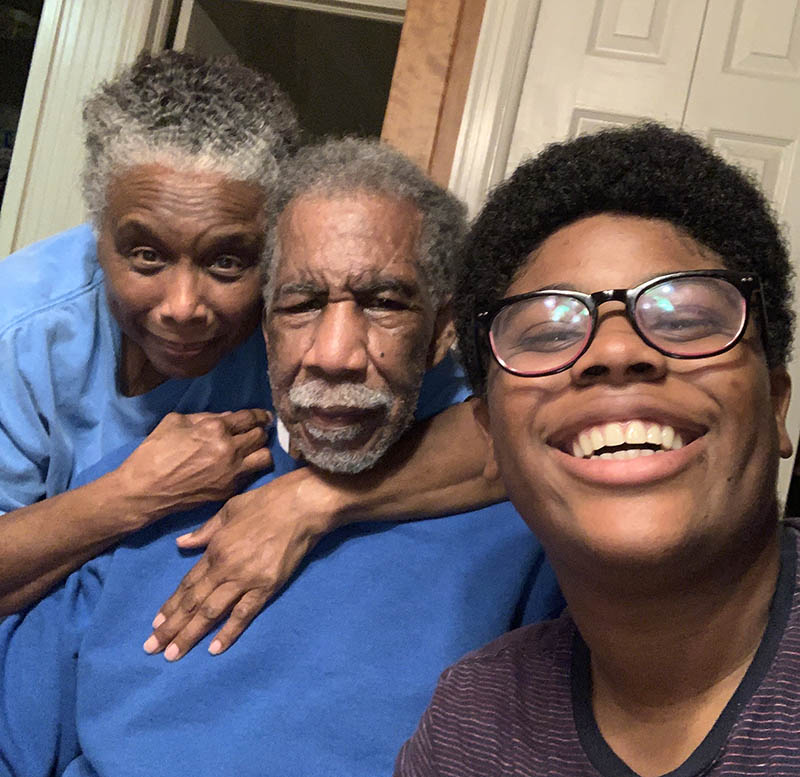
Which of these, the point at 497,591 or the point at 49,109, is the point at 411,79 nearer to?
the point at 49,109

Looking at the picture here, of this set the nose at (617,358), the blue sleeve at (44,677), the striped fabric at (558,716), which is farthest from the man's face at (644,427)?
the blue sleeve at (44,677)

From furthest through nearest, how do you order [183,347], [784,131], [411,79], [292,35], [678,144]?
[292,35], [411,79], [784,131], [183,347], [678,144]

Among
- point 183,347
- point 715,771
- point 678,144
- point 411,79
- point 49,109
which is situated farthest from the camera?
point 49,109

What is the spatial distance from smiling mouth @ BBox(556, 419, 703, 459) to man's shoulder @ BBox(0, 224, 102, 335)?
926 mm

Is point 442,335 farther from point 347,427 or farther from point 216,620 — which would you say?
point 216,620

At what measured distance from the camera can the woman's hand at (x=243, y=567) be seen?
1064mm

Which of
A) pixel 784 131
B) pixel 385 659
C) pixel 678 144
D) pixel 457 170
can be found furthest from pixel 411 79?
pixel 385 659

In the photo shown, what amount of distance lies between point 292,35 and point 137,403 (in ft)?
7.18

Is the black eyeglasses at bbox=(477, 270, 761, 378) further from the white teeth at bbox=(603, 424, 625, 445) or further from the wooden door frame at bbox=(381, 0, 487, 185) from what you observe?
the wooden door frame at bbox=(381, 0, 487, 185)

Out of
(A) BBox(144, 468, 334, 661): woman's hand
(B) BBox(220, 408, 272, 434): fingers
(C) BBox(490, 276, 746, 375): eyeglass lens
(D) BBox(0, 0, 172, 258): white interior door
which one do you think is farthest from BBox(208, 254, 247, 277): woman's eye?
(D) BBox(0, 0, 172, 258): white interior door

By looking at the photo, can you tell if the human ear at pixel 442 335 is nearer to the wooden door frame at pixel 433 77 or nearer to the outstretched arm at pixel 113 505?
the outstretched arm at pixel 113 505

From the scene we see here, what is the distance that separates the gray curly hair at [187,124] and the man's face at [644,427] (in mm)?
583

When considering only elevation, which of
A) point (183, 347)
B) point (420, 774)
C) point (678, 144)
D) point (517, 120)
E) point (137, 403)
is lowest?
point (420, 774)

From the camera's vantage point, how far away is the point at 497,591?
3.58 ft
